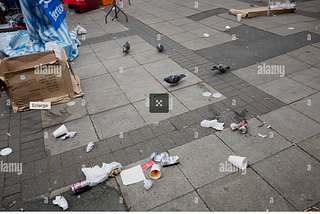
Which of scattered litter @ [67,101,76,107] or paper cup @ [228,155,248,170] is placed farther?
scattered litter @ [67,101,76,107]

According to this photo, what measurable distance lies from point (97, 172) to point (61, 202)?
65 centimetres

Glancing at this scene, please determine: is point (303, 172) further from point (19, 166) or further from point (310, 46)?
point (310, 46)

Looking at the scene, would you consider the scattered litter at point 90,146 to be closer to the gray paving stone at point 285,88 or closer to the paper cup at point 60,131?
the paper cup at point 60,131

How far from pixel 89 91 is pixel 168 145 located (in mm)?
Answer: 2965

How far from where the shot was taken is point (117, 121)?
507 cm

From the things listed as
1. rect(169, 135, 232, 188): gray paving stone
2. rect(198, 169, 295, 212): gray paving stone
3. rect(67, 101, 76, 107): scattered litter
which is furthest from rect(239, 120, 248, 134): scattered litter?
rect(67, 101, 76, 107): scattered litter

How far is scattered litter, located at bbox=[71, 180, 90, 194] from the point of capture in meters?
3.54

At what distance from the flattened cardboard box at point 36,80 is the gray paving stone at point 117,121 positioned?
1.20 metres

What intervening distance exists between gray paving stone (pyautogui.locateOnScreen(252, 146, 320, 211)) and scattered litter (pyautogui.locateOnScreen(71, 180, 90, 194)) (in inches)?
104

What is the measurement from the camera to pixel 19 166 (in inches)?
163

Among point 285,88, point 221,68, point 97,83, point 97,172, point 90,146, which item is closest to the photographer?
point 97,172

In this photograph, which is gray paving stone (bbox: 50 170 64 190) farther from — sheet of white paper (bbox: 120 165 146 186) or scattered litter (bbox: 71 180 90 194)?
sheet of white paper (bbox: 120 165 146 186)

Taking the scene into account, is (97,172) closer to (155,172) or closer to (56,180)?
(56,180)

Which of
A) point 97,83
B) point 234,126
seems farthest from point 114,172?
point 97,83
